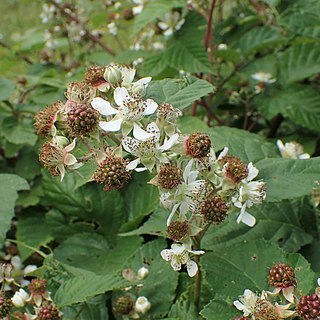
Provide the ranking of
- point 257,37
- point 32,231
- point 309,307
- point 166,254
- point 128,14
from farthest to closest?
point 128,14, point 257,37, point 32,231, point 166,254, point 309,307

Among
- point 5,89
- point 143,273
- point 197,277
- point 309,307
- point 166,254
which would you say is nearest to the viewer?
point 309,307

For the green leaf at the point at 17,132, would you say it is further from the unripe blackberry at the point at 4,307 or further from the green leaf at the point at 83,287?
the unripe blackberry at the point at 4,307

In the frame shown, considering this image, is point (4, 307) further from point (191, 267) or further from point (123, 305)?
point (191, 267)

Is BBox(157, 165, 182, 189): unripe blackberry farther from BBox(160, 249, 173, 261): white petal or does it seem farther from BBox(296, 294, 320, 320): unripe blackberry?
BBox(296, 294, 320, 320): unripe blackberry

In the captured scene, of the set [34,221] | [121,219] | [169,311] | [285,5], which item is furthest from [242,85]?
[169,311]

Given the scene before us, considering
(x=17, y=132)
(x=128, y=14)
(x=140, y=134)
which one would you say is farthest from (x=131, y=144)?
(x=128, y=14)

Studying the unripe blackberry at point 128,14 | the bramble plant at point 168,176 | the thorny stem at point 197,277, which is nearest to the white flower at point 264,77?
the bramble plant at point 168,176
